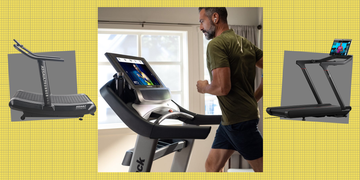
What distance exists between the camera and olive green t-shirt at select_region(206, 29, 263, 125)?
155 cm

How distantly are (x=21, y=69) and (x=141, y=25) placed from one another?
2.02 metres

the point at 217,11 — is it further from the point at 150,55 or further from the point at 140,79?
the point at 150,55

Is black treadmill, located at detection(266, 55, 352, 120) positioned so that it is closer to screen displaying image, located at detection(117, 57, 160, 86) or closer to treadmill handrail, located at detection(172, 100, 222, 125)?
treadmill handrail, located at detection(172, 100, 222, 125)

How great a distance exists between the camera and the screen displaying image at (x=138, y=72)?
4.86 ft

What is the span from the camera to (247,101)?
1.60m

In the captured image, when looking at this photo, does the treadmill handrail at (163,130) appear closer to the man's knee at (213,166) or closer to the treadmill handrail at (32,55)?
the treadmill handrail at (32,55)

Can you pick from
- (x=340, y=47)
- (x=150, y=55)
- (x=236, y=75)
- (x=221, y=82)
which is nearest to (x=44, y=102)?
(x=221, y=82)

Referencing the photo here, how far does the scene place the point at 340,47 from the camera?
1426 mm

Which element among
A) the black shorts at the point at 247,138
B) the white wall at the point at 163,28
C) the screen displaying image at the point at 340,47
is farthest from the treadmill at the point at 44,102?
the white wall at the point at 163,28

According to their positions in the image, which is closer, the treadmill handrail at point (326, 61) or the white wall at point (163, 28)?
the treadmill handrail at point (326, 61)

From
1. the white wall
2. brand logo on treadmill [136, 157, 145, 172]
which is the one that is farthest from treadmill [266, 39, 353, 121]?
the white wall

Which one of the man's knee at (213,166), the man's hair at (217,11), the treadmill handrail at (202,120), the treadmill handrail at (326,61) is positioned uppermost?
the man's hair at (217,11)

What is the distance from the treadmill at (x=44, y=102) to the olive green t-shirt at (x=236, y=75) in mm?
785

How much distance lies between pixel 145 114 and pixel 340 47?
1.12 meters
